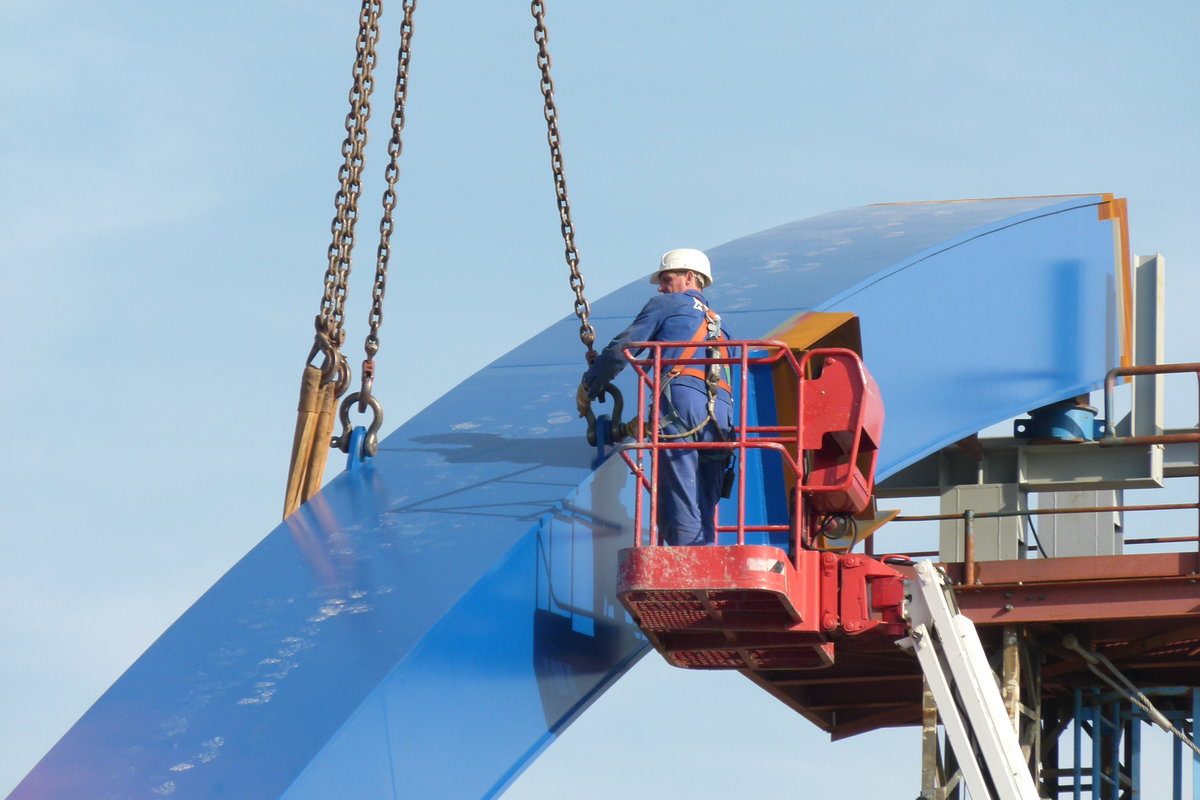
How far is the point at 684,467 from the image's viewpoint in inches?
394

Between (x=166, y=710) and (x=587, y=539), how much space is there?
2.64 meters

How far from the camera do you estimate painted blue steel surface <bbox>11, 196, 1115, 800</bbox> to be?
899 centimetres

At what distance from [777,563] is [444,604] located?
168 centimetres

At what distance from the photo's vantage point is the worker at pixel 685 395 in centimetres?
1000

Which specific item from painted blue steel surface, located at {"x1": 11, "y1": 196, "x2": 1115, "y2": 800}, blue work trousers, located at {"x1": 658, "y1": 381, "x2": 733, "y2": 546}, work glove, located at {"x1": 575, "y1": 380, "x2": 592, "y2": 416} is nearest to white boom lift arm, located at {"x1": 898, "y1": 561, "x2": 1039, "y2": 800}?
blue work trousers, located at {"x1": 658, "y1": 381, "x2": 733, "y2": 546}

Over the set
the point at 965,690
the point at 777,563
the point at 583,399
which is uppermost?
the point at 583,399

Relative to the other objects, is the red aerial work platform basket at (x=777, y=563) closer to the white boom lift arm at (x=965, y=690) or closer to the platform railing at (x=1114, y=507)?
the white boom lift arm at (x=965, y=690)

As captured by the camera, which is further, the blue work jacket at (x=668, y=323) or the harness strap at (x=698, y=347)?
the blue work jacket at (x=668, y=323)

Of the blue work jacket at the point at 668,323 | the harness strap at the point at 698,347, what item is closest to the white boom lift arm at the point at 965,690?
the harness strap at the point at 698,347

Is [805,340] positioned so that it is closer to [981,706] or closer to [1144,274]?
[981,706]

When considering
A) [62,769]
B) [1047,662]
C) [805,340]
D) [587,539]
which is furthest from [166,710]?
[1047,662]

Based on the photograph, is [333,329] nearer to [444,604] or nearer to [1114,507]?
[444,604]

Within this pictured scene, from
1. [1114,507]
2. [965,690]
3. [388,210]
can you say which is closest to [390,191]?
[388,210]

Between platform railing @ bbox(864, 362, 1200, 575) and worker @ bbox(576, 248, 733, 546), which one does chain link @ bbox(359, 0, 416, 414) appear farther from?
platform railing @ bbox(864, 362, 1200, 575)
